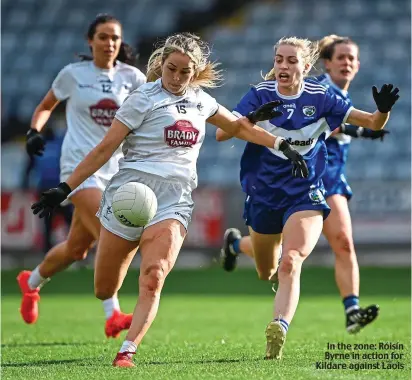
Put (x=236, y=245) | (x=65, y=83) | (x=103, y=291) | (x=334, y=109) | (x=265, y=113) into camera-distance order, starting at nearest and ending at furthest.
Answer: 1. (x=265, y=113)
2. (x=103, y=291)
3. (x=334, y=109)
4. (x=65, y=83)
5. (x=236, y=245)

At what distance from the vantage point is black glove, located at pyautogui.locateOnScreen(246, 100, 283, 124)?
23.3ft

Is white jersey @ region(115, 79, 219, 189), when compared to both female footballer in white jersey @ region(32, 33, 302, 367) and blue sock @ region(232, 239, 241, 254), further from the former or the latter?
blue sock @ region(232, 239, 241, 254)

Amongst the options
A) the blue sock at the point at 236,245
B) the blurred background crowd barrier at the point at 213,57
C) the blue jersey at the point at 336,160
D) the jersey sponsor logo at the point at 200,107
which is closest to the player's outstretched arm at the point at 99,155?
the jersey sponsor logo at the point at 200,107

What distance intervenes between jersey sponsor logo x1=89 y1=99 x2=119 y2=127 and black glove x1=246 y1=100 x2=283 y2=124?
182 cm

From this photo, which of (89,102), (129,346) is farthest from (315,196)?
(89,102)

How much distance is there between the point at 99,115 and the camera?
8.60m

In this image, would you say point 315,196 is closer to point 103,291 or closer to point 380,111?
point 380,111

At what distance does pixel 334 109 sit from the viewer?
744cm

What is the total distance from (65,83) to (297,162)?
8.71 feet

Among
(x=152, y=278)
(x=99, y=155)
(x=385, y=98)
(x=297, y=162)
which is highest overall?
(x=385, y=98)

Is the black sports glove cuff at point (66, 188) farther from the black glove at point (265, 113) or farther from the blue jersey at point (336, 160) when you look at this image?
the blue jersey at point (336, 160)

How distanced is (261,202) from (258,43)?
674 inches

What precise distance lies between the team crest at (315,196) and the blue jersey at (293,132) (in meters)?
0.03

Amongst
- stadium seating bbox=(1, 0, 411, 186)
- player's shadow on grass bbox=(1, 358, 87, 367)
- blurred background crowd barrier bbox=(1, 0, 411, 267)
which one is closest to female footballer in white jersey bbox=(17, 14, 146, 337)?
player's shadow on grass bbox=(1, 358, 87, 367)
